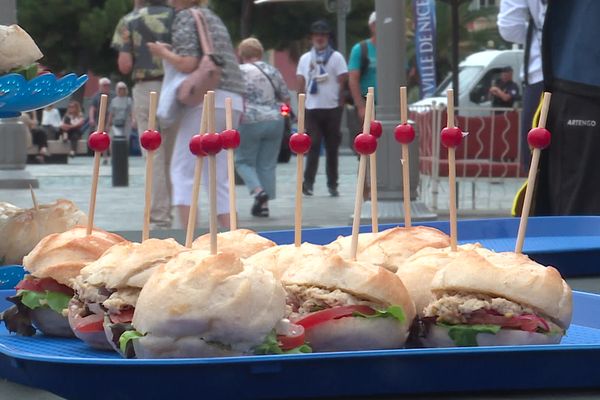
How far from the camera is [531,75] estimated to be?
20.8 ft

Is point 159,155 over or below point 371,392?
below

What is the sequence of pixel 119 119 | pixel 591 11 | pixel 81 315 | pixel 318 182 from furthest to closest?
1. pixel 119 119
2. pixel 318 182
3. pixel 591 11
4. pixel 81 315

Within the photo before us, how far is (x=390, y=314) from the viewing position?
2164mm

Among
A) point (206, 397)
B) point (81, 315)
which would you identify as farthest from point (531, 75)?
point (206, 397)

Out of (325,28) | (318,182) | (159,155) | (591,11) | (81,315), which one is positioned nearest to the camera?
(81,315)

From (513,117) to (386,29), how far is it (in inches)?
107

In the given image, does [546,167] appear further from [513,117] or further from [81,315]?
[513,117]

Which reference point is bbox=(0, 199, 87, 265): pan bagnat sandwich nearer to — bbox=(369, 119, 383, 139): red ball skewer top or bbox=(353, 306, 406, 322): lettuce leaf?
bbox=(369, 119, 383, 139): red ball skewer top

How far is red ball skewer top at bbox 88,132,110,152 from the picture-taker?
8.80ft

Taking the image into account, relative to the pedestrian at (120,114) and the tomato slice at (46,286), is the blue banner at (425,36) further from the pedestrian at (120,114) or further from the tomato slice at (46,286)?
the tomato slice at (46,286)

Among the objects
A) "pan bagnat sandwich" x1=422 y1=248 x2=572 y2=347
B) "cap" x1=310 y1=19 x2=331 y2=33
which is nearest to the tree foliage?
"cap" x1=310 y1=19 x2=331 y2=33

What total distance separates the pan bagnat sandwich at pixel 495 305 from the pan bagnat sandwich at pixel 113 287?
453 millimetres

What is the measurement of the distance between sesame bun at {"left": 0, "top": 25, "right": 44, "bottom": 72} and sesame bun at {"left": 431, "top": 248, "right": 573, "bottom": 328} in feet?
4.77

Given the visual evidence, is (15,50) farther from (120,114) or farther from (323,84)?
(120,114)
